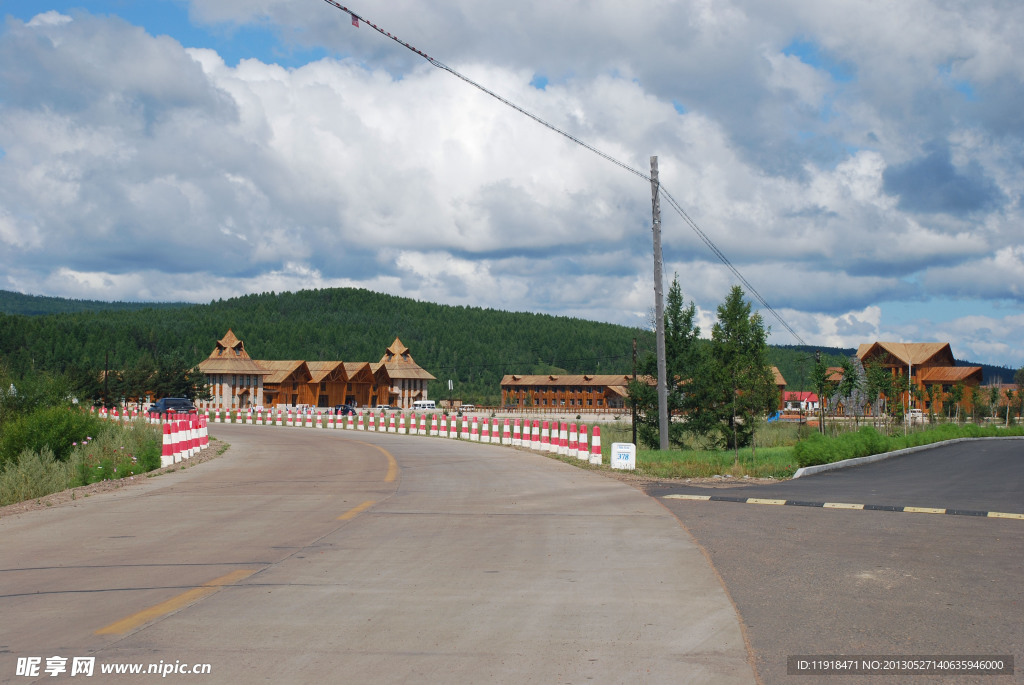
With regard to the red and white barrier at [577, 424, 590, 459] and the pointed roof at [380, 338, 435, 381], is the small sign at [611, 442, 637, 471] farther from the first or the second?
the pointed roof at [380, 338, 435, 381]

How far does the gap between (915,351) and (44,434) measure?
10738cm

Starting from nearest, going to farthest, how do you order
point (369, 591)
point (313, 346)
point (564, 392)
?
1. point (369, 591)
2. point (564, 392)
3. point (313, 346)

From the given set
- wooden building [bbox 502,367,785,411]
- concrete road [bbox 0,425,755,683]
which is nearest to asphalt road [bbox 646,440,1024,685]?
concrete road [bbox 0,425,755,683]

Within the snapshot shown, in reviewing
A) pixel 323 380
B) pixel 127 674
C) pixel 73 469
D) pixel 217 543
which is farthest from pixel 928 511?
pixel 323 380

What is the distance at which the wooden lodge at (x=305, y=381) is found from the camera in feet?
343

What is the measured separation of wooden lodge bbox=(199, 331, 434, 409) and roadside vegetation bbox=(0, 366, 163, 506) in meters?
74.5

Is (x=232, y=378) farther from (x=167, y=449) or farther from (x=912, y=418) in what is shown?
(x=167, y=449)

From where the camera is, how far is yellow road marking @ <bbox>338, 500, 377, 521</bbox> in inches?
491

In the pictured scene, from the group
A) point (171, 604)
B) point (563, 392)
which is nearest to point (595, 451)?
point (171, 604)

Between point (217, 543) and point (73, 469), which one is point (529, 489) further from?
point (73, 469)

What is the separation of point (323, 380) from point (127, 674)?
10858 cm

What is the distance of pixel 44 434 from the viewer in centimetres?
2325

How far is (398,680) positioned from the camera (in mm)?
5168

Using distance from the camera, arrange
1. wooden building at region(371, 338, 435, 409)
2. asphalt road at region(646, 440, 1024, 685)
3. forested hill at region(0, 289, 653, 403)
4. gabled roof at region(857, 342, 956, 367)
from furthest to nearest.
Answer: forested hill at region(0, 289, 653, 403)
wooden building at region(371, 338, 435, 409)
gabled roof at region(857, 342, 956, 367)
asphalt road at region(646, 440, 1024, 685)
